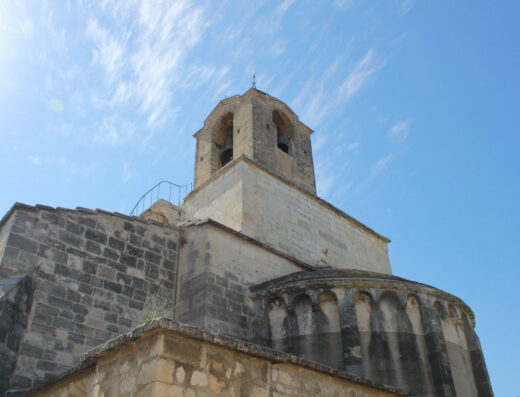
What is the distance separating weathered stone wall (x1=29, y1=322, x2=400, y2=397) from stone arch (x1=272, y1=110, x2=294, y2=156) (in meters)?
10.9

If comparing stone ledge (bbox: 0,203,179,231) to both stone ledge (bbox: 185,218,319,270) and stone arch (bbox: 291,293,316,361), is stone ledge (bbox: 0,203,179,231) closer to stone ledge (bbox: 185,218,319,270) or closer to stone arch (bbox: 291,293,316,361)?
stone ledge (bbox: 185,218,319,270)

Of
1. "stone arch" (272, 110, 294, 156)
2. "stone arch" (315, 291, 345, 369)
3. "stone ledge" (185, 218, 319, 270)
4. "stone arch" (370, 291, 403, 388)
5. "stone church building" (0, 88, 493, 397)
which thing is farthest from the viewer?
"stone arch" (272, 110, 294, 156)

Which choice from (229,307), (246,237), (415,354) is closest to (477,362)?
(415,354)

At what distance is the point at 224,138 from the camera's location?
15555 mm

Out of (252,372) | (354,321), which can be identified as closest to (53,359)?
(252,372)

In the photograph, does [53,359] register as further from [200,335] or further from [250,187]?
[250,187]

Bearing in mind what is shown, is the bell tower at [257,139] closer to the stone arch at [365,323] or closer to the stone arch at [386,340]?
the stone arch at [365,323]

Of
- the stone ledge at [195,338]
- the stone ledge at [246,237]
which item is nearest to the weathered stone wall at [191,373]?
the stone ledge at [195,338]

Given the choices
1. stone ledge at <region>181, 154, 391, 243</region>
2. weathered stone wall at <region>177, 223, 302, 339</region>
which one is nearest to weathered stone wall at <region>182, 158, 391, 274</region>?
stone ledge at <region>181, 154, 391, 243</region>

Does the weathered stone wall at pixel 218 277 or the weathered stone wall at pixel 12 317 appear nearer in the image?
the weathered stone wall at pixel 12 317

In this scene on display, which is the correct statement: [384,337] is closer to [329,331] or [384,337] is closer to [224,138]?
[329,331]

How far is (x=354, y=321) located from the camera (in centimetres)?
830

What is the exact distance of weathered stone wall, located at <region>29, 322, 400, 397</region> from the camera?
141 inches

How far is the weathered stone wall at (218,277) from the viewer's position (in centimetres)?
868
